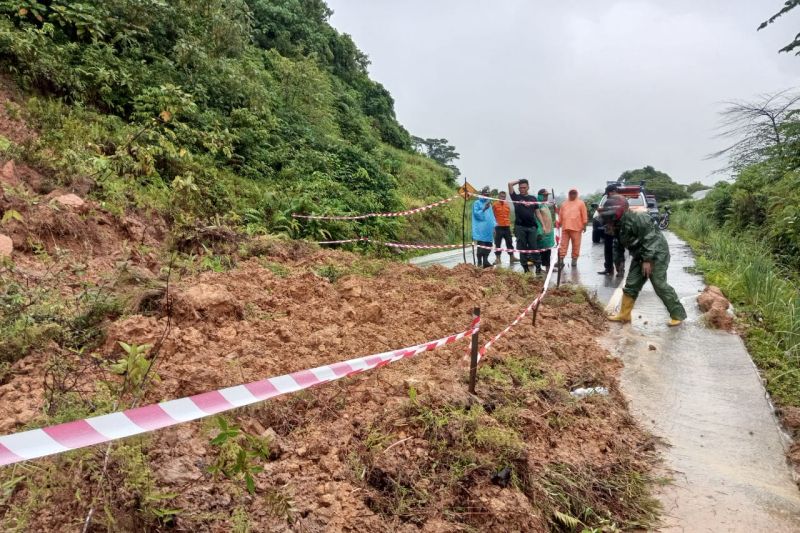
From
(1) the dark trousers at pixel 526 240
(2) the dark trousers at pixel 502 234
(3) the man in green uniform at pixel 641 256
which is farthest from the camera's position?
(2) the dark trousers at pixel 502 234

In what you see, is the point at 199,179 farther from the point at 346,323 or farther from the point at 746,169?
the point at 746,169

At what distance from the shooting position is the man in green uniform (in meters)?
5.85

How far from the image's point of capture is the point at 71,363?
10.1ft

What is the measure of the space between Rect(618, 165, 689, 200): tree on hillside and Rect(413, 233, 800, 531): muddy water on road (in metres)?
34.8

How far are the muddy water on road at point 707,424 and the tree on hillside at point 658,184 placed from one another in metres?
34.8

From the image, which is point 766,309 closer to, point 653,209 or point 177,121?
point 177,121

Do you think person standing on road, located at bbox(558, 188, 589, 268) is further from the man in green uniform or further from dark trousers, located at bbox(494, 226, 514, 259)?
the man in green uniform

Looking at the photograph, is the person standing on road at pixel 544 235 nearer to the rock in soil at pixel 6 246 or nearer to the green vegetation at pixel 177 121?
the green vegetation at pixel 177 121

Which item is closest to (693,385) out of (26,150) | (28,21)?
(26,150)

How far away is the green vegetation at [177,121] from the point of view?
7.01m

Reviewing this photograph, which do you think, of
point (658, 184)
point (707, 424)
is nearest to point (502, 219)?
point (707, 424)

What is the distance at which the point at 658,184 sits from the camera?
45281 mm

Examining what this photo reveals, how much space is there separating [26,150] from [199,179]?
2526mm

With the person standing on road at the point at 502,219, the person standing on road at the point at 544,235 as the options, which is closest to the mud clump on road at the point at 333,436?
the person standing on road at the point at 544,235
